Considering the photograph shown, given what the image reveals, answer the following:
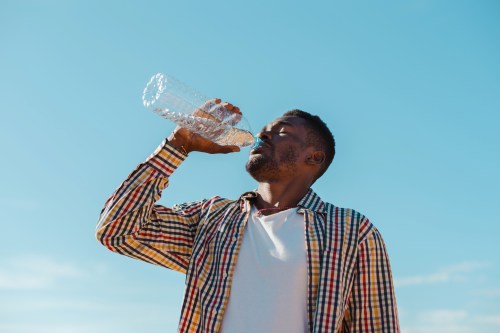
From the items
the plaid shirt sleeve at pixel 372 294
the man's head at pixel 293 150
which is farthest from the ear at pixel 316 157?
the plaid shirt sleeve at pixel 372 294

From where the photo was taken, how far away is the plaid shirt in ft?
12.6

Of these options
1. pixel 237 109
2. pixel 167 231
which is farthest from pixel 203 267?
pixel 237 109

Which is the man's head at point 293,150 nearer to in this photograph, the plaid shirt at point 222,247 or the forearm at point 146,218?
the plaid shirt at point 222,247

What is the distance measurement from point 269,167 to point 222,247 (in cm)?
77

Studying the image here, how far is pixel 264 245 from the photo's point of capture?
4086 millimetres

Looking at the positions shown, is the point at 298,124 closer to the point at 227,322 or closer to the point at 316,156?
the point at 316,156

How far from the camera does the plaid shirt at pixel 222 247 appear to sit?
12.6ft

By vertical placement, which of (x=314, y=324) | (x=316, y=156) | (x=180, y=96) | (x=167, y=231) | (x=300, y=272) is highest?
(x=180, y=96)

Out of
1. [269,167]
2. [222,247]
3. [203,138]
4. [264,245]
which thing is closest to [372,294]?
[264,245]

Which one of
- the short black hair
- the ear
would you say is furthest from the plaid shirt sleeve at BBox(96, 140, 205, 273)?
the short black hair

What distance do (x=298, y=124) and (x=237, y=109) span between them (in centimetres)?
55

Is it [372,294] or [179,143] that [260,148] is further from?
[372,294]

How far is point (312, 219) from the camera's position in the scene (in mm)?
4145

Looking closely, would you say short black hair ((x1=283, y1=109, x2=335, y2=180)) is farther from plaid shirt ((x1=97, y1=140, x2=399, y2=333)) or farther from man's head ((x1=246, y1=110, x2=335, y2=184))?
plaid shirt ((x1=97, y1=140, x2=399, y2=333))
